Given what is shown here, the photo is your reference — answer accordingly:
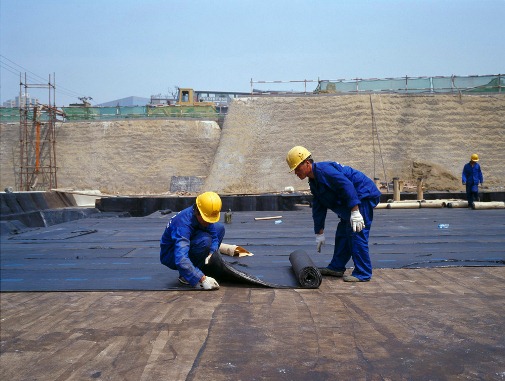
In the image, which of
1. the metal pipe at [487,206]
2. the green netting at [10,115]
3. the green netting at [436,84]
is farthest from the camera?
the green netting at [10,115]

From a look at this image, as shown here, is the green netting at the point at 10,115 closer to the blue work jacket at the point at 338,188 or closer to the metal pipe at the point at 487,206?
the metal pipe at the point at 487,206

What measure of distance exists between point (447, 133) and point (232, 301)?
72.6 ft

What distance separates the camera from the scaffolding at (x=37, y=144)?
1076 inches

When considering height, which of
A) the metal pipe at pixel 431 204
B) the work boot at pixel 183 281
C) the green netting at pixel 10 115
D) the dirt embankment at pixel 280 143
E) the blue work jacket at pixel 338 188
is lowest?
the work boot at pixel 183 281

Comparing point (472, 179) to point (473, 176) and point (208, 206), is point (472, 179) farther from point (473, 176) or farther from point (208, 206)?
point (208, 206)

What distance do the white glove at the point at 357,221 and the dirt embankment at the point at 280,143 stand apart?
17.4m

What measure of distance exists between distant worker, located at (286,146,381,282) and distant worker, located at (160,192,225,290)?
0.93 meters

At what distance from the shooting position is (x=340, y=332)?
3.58 meters

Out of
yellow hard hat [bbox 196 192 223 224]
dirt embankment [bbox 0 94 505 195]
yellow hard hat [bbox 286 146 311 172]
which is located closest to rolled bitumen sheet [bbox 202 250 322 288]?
yellow hard hat [bbox 196 192 223 224]

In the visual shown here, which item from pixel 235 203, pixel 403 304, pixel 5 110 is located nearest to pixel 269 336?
pixel 403 304

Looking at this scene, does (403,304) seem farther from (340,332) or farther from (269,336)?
(269,336)

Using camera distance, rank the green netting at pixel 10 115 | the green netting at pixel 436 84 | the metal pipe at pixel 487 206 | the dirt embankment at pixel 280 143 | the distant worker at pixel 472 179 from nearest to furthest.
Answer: the metal pipe at pixel 487 206 → the distant worker at pixel 472 179 → the dirt embankment at pixel 280 143 → the green netting at pixel 436 84 → the green netting at pixel 10 115

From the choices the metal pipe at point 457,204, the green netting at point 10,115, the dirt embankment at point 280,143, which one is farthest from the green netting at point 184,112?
the metal pipe at point 457,204

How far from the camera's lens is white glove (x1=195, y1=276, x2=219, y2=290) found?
4.86m
